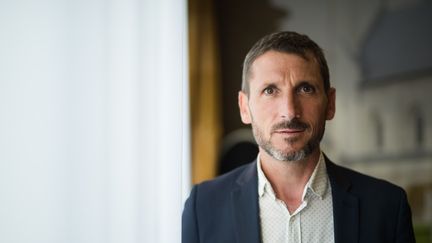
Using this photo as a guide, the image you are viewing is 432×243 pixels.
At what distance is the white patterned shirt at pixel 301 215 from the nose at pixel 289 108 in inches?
5.3

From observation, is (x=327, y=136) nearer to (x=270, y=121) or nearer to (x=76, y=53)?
(x=270, y=121)

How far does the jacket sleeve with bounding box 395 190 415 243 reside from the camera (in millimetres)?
855

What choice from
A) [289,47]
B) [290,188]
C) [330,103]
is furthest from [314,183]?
[289,47]

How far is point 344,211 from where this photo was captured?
0.85 metres

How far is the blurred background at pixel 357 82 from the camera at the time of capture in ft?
6.93

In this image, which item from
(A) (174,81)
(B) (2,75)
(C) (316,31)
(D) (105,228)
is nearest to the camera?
(B) (2,75)

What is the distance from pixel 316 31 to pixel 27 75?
165cm

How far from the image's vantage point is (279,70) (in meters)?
0.83

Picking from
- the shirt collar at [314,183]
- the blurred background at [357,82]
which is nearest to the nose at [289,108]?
the shirt collar at [314,183]

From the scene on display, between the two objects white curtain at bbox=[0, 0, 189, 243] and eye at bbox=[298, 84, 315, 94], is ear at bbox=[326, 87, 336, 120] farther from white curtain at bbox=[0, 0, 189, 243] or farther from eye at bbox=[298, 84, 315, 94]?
white curtain at bbox=[0, 0, 189, 243]

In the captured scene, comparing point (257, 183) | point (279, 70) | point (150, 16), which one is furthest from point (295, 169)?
point (150, 16)

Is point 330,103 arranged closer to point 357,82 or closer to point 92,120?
point 92,120

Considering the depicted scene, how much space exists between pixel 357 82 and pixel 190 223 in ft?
5.06

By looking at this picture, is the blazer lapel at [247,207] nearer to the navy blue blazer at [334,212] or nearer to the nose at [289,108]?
the navy blue blazer at [334,212]
